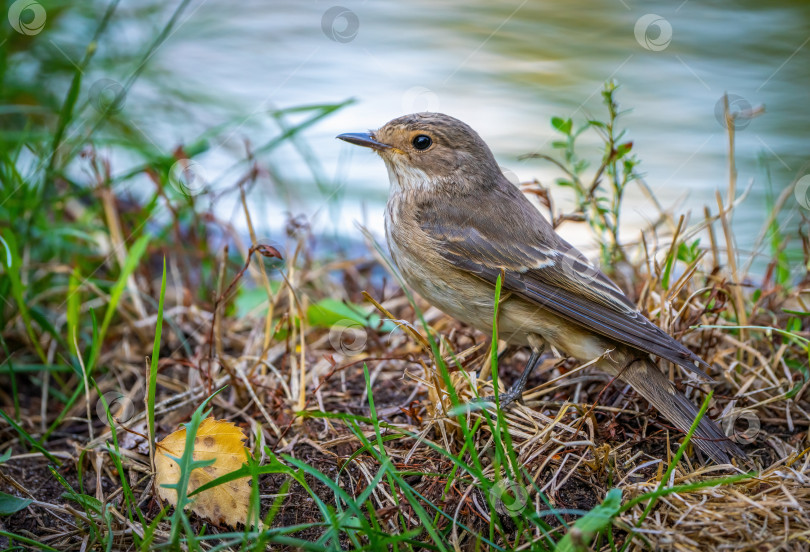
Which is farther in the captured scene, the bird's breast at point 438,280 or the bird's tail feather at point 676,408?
the bird's breast at point 438,280

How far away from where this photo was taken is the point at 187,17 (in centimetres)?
834

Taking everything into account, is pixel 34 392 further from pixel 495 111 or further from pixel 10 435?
pixel 495 111

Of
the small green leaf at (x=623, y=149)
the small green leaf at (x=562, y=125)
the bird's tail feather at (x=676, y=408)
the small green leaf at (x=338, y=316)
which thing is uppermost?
the small green leaf at (x=562, y=125)

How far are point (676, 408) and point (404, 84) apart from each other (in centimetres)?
589

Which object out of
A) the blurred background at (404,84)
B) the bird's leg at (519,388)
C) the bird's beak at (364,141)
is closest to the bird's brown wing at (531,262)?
the bird's leg at (519,388)

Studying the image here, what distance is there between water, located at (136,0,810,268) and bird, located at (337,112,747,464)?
189 centimetres

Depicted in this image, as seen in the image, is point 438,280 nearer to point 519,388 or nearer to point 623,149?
point 519,388

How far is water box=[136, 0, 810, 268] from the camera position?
675 cm

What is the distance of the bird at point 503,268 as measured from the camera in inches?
122

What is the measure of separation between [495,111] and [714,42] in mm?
2743

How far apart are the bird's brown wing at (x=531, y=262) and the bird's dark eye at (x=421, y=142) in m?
0.36

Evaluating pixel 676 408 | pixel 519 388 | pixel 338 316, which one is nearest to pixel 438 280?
pixel 519 388

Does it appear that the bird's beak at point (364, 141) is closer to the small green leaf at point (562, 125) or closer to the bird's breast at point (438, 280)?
the bird's breast at point (438, 280)

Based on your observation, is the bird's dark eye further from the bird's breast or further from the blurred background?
the blurred background
